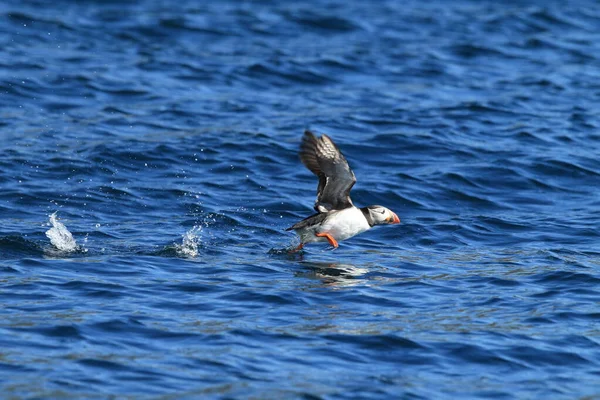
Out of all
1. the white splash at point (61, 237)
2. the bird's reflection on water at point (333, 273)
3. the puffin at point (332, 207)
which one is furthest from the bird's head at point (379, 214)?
the white splash at point (61, 237)

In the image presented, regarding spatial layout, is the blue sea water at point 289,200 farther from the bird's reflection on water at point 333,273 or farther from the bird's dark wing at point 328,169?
the bird's dark wing at point 328,169

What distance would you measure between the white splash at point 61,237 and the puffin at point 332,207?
227cm

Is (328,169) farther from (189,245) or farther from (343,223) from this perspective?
(189,245)

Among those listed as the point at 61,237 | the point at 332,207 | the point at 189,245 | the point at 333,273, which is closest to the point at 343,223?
the point at 332,207

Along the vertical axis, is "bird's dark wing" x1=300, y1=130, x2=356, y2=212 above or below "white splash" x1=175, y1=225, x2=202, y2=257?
above

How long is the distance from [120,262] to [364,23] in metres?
14.8

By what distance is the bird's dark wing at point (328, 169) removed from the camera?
33.3 feet

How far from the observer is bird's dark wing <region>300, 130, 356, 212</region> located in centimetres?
1014

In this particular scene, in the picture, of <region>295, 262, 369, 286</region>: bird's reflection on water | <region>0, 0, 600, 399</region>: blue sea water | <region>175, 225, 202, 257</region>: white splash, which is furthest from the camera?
<region>175, 225, 202, 257</region>: white splash

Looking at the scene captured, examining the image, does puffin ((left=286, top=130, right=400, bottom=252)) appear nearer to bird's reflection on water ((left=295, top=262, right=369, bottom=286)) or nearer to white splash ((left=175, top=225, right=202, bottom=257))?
bird's reflection on water ((left=295, top=262, right=369, bottom=286))

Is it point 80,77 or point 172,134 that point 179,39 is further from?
point 172,134

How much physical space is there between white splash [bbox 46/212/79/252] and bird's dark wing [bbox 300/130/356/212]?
2.55 meters

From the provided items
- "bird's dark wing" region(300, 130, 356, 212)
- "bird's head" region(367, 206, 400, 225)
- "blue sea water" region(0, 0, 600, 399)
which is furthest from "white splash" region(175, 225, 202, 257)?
"bird's head" region(367, 206, 400, 225)

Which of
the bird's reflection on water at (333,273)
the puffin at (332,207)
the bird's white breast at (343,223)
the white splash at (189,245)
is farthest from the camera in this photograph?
the white splash at (189,245)
